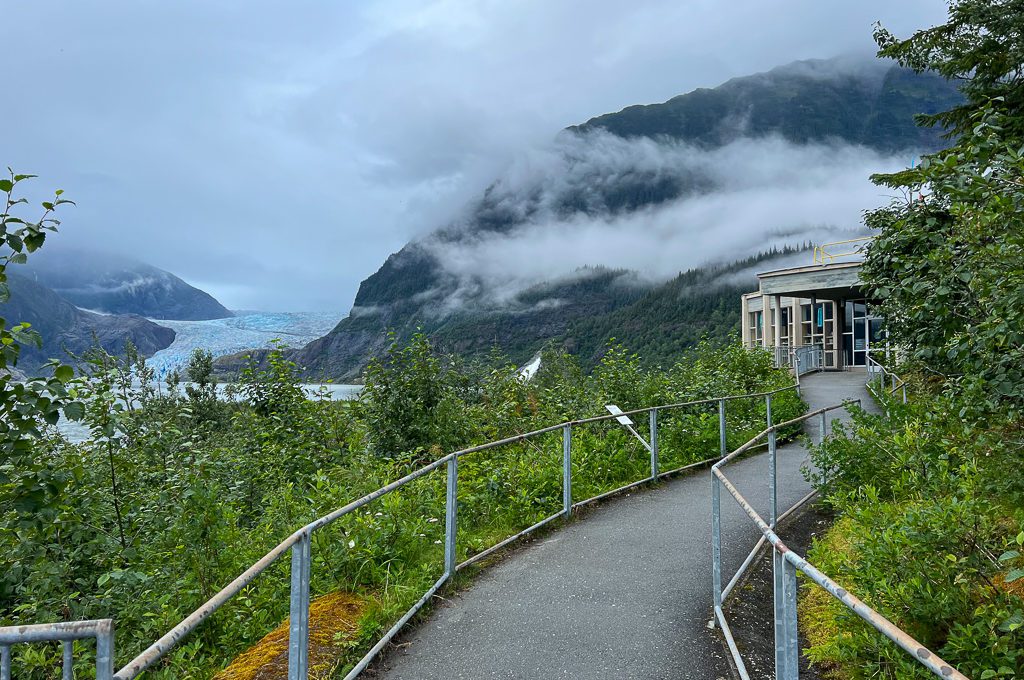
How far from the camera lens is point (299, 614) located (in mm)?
3338

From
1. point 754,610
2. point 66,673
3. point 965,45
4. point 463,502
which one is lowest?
point 754,610

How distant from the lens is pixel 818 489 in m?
8.12

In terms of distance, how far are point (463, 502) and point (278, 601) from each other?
8.42 ft

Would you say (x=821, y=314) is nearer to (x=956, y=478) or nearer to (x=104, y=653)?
(x=956, y=478)

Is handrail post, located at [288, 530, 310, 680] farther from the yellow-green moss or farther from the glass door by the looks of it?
the glass door

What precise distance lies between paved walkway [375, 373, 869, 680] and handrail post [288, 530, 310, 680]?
4.04 feet

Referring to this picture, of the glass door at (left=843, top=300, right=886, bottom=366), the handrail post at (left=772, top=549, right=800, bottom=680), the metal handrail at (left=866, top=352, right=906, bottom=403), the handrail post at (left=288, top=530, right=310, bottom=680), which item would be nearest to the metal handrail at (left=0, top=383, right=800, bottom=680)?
the handrail post at (left=288, top=530, right=310, bottom=680)

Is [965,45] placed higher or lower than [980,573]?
higher

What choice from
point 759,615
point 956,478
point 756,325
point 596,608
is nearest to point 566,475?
point 596,608

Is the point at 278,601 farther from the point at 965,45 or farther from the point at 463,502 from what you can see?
the point at 965,45

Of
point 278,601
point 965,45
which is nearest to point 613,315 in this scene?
point 965,45

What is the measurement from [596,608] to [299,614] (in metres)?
2.76

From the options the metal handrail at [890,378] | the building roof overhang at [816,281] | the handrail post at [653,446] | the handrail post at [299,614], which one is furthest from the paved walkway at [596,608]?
the building roof overhang at [816,281]

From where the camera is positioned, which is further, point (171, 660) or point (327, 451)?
point (327, 451)
